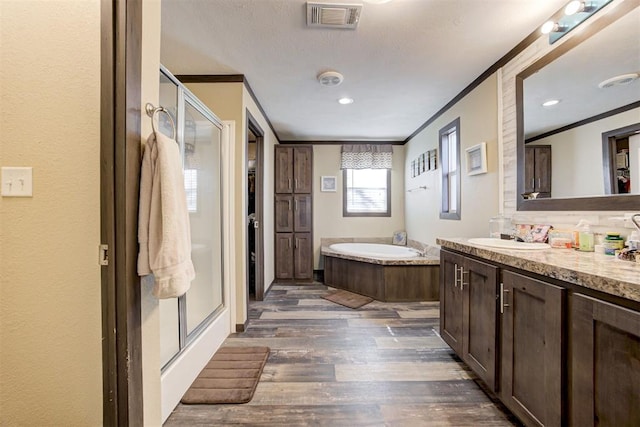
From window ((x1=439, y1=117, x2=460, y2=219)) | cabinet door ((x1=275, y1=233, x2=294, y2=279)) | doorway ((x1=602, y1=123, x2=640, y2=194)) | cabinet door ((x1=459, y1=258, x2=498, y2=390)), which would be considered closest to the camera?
doorway ((x1=602, y1=123, x2=640, y2=194))

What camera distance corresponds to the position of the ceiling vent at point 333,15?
1.60 meters

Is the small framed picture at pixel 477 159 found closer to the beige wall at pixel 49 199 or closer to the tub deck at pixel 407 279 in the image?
the tub deck at pixel 407 279

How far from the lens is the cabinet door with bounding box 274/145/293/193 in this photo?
4234 millimetres

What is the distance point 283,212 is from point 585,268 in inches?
142

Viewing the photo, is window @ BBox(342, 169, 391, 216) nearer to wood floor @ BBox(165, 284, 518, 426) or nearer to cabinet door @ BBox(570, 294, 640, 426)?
wood floor @ BBox(165, 284, 518, 426)

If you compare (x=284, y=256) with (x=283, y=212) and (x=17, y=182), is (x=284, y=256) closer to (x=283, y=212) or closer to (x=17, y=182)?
(x=283, y=212)

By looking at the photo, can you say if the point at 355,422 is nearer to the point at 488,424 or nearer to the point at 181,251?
the point at 488,424

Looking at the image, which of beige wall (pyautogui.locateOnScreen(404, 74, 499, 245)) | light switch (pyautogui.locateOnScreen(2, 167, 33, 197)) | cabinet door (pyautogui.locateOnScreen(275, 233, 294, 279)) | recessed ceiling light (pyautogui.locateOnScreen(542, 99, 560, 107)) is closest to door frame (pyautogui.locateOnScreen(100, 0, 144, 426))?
light switch (pyautogui.locateOnScreen(2, 167, 33, 197))

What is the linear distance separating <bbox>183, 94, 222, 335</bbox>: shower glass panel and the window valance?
263cm

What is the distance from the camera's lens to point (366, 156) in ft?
15.3

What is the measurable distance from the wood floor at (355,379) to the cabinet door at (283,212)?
5.36 ft

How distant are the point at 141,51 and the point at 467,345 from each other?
2.31 meters

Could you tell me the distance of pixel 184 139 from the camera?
181 centimetres

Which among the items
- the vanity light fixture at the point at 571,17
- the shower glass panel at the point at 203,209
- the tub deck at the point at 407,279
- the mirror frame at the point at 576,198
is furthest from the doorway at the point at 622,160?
the shower glass panel at the point at 203,209
